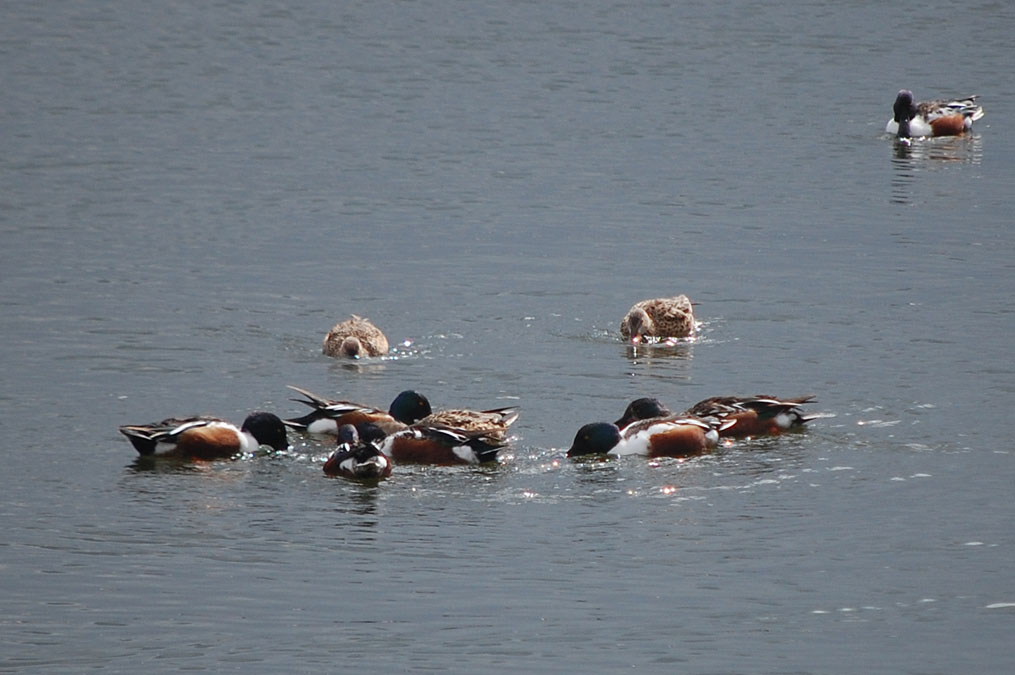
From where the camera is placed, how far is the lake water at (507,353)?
39.6ft

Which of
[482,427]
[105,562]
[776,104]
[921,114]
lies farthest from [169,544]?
[776,104]

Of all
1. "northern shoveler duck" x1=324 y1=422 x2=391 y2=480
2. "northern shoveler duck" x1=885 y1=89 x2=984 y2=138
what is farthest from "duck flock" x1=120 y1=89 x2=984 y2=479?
"northern shoveler duck" x1=885 y1=89 x2=984 y2=138

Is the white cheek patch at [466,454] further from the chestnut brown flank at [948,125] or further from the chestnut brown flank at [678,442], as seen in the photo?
the chestnut brown flank at [948,125]

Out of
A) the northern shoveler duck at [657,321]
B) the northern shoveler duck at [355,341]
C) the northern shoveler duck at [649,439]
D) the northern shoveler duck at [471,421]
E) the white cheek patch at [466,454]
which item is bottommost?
the white cheek patch at [466,454]

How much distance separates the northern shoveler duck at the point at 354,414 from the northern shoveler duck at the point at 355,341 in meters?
2.67

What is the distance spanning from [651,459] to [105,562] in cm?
472

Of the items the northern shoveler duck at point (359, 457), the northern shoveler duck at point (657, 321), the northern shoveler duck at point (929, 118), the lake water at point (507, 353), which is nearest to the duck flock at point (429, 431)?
the northern shoveler duck at point (359, 457)

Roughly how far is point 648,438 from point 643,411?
1.15 ft

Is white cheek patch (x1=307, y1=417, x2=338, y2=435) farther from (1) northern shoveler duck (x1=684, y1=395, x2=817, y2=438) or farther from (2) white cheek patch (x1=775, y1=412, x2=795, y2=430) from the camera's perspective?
(2) white cheek patch (x1=775, y1=412, x2=795, y2=430)

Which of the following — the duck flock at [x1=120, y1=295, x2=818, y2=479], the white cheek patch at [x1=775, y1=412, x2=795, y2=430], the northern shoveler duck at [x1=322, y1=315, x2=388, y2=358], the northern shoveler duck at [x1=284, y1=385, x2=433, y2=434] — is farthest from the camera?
the northern shoveler duck at [x1=322, y1=315, x2=388, y2=358]

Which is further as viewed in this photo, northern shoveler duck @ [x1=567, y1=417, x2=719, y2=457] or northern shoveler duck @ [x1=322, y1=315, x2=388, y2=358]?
northern shoveler duck @ [x1=322, y1=315, x2=388, y2=358]

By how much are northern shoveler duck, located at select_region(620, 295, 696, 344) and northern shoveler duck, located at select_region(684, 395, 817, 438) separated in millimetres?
3578

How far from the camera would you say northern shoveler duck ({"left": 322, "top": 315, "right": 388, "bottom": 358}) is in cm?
1927

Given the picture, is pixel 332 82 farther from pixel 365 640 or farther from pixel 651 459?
pixel 365 640
